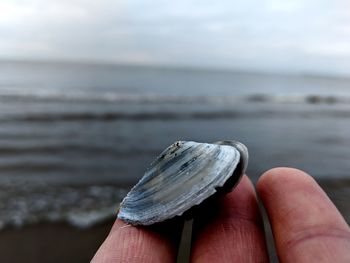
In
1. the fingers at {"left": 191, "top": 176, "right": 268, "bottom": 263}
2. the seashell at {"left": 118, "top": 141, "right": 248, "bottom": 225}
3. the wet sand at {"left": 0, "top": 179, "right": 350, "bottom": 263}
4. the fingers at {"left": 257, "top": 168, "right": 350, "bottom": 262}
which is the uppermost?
the seashell at {"left": 118, "top": 141, "right": 248, "bottom": 225}

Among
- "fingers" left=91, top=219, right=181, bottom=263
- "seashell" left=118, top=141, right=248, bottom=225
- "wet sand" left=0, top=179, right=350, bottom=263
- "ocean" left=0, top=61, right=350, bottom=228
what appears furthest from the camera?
"ocean" left=0, top=61, right=350, bottom=228

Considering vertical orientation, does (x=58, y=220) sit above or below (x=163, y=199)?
below

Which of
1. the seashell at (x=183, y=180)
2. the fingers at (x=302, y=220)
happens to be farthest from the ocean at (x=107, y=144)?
the fingers at (x=302, y=220)

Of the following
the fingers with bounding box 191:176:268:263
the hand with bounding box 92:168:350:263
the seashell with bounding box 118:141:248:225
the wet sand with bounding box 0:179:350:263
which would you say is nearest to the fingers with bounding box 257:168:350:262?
the hand with bounding box 92:168:350:263

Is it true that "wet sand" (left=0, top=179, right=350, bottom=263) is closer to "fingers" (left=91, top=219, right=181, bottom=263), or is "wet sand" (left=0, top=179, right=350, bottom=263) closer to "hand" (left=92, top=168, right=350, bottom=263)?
"hand" (left=92, top=168, right=350, bottom=263)

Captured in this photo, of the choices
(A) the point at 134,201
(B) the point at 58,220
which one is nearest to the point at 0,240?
(B) the point at 58,220

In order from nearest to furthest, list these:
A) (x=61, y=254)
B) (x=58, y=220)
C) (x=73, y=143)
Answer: (x=61, y=254) → (x=58, y=220) → (x=73, y=143)

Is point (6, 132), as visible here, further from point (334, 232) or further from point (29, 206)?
point (334, 232)

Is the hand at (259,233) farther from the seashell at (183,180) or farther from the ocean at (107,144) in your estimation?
the ocean at (107,144)
